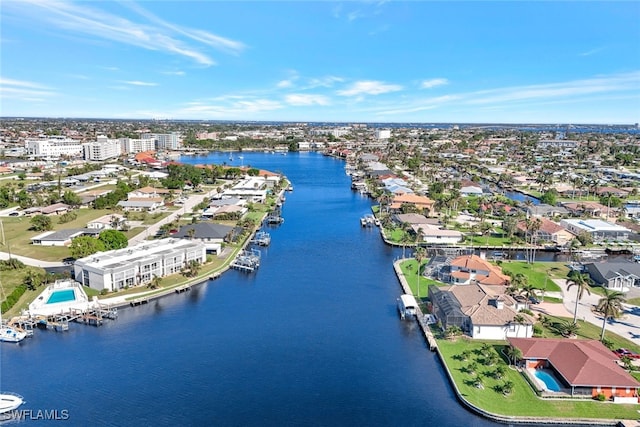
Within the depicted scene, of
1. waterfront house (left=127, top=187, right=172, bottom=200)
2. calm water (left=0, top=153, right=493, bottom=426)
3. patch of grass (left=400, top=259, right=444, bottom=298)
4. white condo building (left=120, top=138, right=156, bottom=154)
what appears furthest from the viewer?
white condo building (left=120, top=138, right=156, bottom=154)

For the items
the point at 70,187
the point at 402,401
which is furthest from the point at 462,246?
the point at 70,187

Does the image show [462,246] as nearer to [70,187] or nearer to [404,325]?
[404,325]

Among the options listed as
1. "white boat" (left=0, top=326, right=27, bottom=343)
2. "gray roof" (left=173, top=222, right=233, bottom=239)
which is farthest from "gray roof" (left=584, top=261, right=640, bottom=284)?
"white boat" (left=0, top=326, right=27, bottom=343)

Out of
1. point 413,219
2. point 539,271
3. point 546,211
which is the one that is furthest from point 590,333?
point 546,211

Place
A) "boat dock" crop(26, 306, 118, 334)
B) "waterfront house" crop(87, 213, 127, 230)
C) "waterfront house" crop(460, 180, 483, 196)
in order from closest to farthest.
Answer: "boat dock" crop(26, 306, 118, 334)
"waterfront house" crop(87, 213, 127, 230)
"waterfront house" crop(460, 180, 483, 196)

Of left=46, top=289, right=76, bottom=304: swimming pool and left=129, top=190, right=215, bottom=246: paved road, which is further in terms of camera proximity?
left=129, top=190, right=215, bottom=246: paved road

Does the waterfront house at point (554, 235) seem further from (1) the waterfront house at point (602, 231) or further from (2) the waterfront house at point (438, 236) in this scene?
(2) the waterfront house at point (438, 236)

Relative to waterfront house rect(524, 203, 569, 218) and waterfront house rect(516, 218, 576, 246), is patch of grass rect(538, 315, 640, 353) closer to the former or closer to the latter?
waterfront house rect(516, 218, 576, 246)
